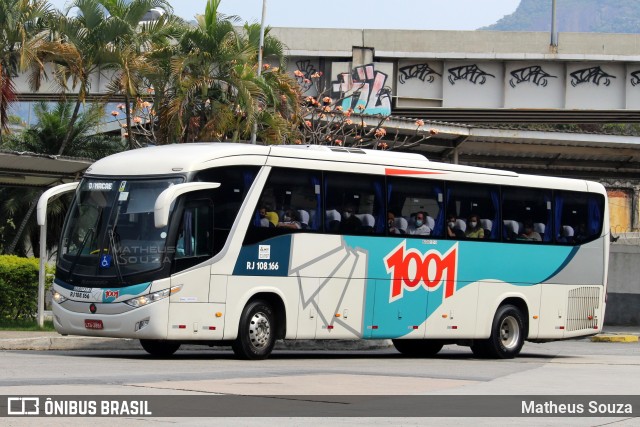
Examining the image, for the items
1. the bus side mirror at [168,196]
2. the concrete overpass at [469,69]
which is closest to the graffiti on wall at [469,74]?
the concrete overpass at [469,69]

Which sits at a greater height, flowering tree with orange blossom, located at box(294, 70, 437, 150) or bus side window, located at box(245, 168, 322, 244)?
flowering tree with orange blossom, located at box(294, 70, 437, 150)

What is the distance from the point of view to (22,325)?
80.8 ft

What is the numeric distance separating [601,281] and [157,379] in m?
12.6

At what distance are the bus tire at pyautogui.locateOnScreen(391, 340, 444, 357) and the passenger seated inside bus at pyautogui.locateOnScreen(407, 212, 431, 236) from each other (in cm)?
270

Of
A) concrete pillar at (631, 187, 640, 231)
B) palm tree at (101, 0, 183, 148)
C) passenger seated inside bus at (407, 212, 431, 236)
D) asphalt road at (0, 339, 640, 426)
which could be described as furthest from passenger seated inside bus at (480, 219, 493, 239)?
concrete pillar at (631, 187, 640, 231)

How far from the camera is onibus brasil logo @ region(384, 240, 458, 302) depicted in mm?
20812

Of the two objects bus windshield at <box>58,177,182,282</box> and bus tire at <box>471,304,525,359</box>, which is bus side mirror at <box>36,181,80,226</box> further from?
bus tire at <box>471,304,525,359</box>

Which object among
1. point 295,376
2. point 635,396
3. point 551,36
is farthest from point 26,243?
point 635,396

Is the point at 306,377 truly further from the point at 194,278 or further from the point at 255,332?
the point at 255,332

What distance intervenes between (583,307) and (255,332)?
786 centimetres

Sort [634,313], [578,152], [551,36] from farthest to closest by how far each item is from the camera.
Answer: [578,152] → [551,36] → [634,313]

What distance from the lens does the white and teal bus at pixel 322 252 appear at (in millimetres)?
17844
